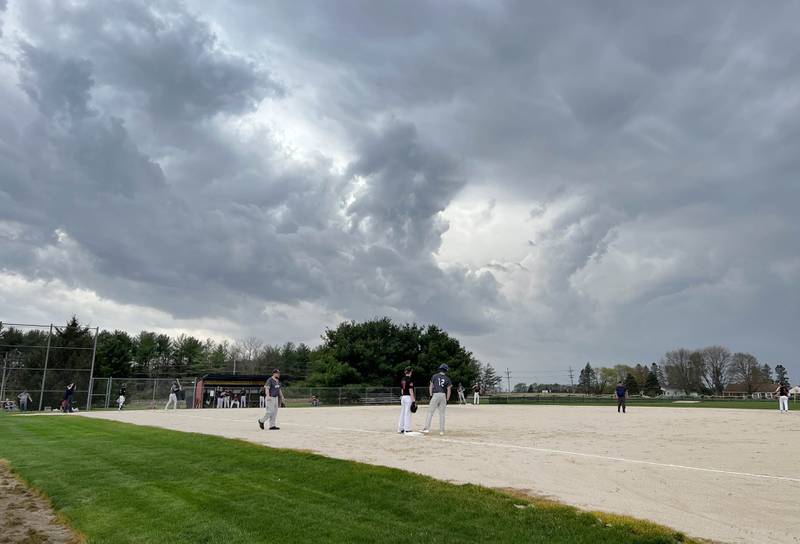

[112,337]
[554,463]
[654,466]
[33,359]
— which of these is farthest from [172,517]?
[112,337]

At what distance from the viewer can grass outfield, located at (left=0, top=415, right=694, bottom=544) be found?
19.8 ft

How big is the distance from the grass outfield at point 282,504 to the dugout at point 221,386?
110 feet

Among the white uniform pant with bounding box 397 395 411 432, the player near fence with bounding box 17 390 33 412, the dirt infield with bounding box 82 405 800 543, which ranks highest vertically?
the white uniform pant with bounding box 397 395 411 432

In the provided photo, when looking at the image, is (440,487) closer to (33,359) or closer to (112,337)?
(33,359)

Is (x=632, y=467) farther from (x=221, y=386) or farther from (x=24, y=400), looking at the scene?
(x=221, y=386)

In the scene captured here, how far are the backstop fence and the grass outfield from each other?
2917 centimetres

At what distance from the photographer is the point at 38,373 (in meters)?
37.1

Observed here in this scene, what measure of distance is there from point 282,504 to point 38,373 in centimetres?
3721

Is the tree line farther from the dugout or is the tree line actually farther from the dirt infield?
the dirt infield

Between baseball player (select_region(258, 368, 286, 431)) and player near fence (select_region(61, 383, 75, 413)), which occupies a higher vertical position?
baseball player (select_region(258, 368, 286, 431))

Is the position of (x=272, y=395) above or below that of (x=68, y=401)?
above

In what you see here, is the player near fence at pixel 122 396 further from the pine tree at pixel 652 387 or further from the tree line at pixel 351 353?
the pine tree at pixel 652 387

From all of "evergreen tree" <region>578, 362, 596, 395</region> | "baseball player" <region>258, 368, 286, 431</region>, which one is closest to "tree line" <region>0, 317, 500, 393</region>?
"baseball player" <region>258, 368, 286, 431</region>

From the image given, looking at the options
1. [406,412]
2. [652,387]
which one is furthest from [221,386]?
[652,387]
